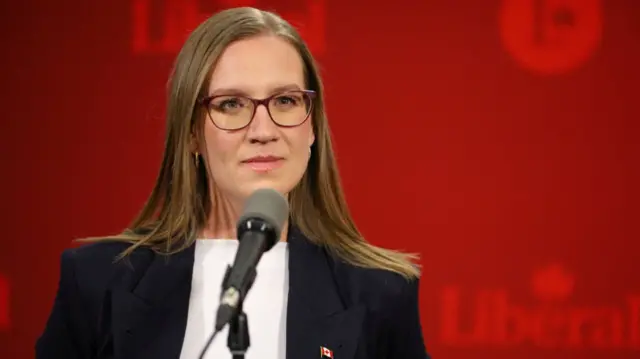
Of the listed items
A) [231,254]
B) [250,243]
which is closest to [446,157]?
[231,254]

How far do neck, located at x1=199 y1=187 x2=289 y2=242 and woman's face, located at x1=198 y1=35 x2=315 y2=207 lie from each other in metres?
0.07

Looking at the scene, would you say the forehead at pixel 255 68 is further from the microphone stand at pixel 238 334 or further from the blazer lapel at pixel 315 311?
the microphone stand at pixel 238 334

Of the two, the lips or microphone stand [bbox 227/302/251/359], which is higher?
the lips

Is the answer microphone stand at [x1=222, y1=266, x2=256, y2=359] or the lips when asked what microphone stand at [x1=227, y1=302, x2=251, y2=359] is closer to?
microphone stand at [x1=222, y1=266, x2=256, y2=359]

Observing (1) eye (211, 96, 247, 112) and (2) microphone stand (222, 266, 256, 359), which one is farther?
(1) eye (211, 96, 247, 112)

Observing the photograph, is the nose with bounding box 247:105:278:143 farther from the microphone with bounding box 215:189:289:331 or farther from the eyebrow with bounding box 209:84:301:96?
the microphone with bounding box 215:189:289:331

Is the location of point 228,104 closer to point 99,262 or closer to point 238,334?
point 99,262

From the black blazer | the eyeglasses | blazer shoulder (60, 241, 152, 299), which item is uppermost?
the eyeglasses

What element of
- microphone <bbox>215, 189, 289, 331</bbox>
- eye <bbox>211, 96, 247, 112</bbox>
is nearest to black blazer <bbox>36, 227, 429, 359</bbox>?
eye <bbox>211, 96, 247, 112</bbox>

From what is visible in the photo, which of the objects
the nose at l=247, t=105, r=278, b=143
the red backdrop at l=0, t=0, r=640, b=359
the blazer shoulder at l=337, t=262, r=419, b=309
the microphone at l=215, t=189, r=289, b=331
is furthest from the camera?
the red backdrop at l=0, t=0, r=640, b=359

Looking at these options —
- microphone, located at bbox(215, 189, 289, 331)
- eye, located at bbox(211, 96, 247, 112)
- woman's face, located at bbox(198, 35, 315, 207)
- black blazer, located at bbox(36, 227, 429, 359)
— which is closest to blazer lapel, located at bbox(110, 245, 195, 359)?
black blazer, located at bbox(36, 227, 429, 359)

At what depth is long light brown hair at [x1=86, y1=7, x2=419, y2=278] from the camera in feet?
5.71

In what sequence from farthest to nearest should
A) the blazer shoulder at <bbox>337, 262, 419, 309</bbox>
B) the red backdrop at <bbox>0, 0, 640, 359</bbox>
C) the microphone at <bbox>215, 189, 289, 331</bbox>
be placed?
the red backdrop at <bbox>0, 0, 640, 359</bbox> → the blazer shoulder at <bbox>337, 262, 419, 309</bbox> → the microphone at <bbox>215, 189, 289, 331</bbox>

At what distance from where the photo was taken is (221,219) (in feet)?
6.03
